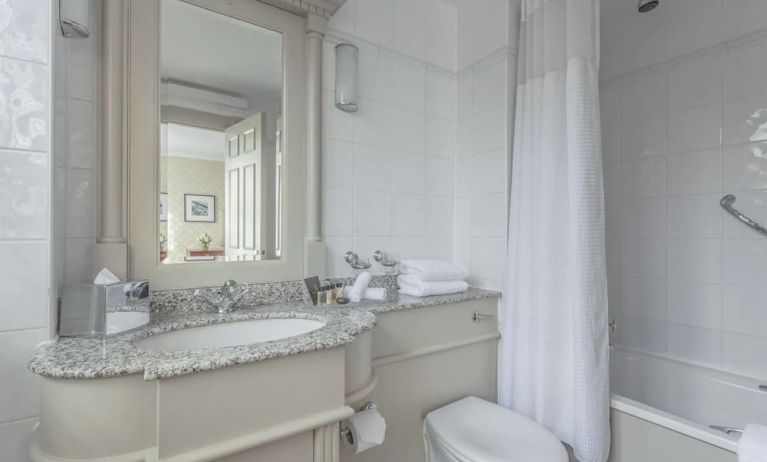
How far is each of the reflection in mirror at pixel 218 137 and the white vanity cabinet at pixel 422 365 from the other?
1.77 feet

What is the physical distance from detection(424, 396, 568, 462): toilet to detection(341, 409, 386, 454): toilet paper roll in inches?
11.4

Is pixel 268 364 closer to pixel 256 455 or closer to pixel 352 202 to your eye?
pixel 256 455

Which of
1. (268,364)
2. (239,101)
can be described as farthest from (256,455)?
(239,101)

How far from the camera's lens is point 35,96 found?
77 cm

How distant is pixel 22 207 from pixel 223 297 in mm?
512

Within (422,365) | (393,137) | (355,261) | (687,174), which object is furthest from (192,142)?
(687,174)

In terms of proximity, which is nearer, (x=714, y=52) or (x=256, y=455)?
(x=256, y=455)

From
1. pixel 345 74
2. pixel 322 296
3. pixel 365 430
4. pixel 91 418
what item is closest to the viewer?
pixel 91 418

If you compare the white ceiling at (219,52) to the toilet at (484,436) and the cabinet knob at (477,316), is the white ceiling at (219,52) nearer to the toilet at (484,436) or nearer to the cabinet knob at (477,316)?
the cabinet knob at (477,316)

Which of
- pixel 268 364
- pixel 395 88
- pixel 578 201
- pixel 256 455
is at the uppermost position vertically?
pixel 395 88

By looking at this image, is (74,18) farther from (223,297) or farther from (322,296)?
(322,296)

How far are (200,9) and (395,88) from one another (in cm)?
80

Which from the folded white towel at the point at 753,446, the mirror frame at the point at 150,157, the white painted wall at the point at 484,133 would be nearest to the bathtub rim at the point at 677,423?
the folded white towel at the point at 753,446

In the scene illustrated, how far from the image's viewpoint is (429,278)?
57.6 inches
